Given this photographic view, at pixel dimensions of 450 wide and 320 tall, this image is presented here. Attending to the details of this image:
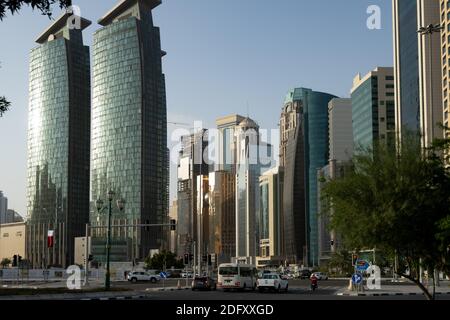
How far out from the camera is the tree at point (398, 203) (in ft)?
83.3

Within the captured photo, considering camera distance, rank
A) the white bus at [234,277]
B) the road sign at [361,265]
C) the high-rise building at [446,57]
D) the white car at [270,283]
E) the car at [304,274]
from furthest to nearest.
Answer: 1. the high-rise building at [446,57]
2. the car at [304,274]
3. the white bus at [234,277]
4. the white car at [270,283]
5. the road sign at [361,265]

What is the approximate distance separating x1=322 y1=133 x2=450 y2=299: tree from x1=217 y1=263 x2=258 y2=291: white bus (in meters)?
26.2

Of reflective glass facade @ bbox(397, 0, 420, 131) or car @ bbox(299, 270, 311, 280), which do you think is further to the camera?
reflective glass facade @ bbox(397, 0, 420, 131)

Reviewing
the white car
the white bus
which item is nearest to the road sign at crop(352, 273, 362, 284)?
the white car

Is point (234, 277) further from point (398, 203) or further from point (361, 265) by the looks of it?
point (398, 203)

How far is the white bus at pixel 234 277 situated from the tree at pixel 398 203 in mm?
26207

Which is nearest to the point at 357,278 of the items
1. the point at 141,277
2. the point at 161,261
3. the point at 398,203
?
the point at 398,203

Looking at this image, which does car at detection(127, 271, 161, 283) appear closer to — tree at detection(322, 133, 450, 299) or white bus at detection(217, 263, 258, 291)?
white bus at detection(217, 263, 258, 291)

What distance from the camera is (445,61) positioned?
114 metres

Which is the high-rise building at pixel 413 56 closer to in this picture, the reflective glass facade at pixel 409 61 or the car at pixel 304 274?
Result: the reflective glass facade at pixel 409 61

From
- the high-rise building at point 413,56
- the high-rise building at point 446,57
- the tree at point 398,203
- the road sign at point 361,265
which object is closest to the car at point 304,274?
the high-rise building at point 413,56

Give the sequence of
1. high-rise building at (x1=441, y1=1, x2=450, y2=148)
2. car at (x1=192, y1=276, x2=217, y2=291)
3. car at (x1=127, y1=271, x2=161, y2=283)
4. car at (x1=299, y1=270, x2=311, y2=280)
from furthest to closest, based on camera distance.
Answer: high-rise building at (x1=441, y1=1, x2=450, y2=148) < car at (x1=299, y1=270, x2=311, y2=280) < car at (x1=127, y1=271, x2=161, y2=283) < car at (x1=192, y1=276, x2=217, y2=291)

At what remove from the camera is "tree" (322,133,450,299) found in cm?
2539
